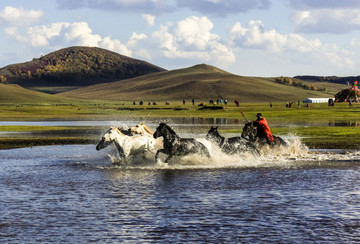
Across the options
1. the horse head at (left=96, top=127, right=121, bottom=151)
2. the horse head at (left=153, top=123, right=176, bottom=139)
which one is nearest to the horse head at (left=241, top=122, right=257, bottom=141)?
the horse head at (left=153, top=123, right=176, bottom=139)

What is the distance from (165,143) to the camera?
23719mm

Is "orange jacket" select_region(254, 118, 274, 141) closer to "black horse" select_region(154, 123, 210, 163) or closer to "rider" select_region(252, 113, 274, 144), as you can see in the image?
"rider" select_region(252, 113, 274, 144)

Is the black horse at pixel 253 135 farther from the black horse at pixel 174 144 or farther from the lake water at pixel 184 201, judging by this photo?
the black horse at pixel 174 144

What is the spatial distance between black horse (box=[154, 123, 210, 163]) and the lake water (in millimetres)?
458

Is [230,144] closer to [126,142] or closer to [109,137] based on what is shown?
[126,142]

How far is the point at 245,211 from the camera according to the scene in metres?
14.9

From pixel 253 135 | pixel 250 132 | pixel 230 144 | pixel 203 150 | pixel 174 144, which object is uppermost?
pixel 250 132

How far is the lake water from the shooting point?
12750 millimetres

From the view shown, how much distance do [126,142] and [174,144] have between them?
2167 mm

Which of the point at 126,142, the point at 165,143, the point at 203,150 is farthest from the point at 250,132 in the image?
the point at 126,142

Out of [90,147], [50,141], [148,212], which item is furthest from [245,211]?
→ [50,141]

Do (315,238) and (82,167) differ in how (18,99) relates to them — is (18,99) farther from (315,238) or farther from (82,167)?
(315,238)

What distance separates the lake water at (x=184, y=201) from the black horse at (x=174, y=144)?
458 millimetres

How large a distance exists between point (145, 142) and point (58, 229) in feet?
38.8
